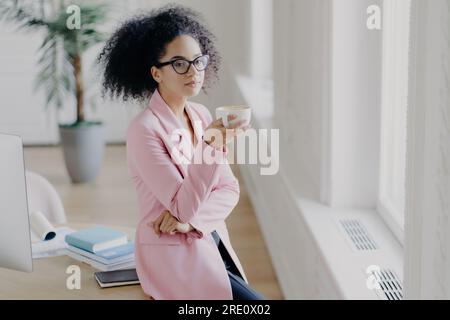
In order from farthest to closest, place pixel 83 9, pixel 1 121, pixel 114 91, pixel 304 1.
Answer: pixel 304 1 < pixel 1 121 < pixel 83 9 < pixel 114 91

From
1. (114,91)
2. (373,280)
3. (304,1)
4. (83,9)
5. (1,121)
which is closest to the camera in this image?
(114,91)

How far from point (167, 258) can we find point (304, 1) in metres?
1.44

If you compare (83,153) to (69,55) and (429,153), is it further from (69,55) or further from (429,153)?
(429,153)

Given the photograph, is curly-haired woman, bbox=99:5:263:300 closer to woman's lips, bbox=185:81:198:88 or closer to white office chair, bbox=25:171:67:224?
woman's lips, bbox=185:81:198:88

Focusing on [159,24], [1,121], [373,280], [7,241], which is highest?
[159,24]

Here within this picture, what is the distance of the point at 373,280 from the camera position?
4.20 feet

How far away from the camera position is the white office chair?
1361 mm

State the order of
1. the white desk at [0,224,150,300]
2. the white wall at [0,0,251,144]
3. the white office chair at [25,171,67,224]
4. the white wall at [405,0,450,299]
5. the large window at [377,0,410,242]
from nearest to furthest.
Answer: the white wall at [0,0,251,144]
the white desk at [0,224,150,300]
the white wall at [405,0,450,299]
the large window at [377,0,410,242]
the white office chair at [25,171,67,224]

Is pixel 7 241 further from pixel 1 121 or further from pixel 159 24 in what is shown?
pixel 159 24

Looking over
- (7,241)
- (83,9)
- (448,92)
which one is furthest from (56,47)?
(448,92)

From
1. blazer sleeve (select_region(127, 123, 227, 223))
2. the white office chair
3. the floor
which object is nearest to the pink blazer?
blazer sleeve (select_region(127, 123, 227, 223))

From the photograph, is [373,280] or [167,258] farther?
[373,280]

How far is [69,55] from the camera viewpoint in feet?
2.52

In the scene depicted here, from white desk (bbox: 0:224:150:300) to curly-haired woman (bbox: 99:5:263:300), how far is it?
147 millimetres
